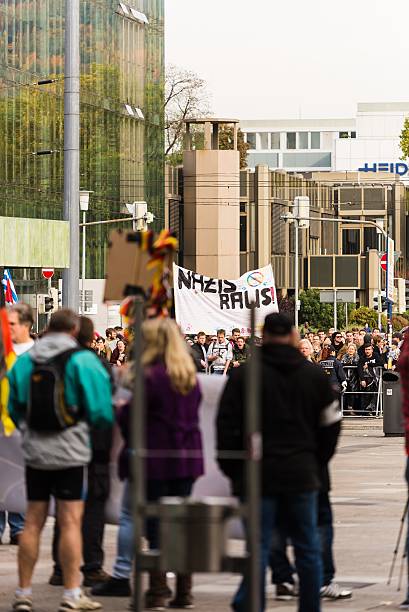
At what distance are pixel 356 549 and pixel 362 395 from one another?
2193 cm

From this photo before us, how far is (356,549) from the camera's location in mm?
13320

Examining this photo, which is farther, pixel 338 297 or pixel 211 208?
pixel 338 297

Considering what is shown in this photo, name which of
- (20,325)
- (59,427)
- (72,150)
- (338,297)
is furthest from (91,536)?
(338,297)

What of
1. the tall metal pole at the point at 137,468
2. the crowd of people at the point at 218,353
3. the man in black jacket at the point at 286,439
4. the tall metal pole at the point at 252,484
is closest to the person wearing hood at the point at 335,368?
the crowd of people at the point at 218,353

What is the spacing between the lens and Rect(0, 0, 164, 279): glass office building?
66.5 m

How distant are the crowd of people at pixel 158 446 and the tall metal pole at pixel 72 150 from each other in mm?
11464

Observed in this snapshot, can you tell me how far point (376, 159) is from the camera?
184 m

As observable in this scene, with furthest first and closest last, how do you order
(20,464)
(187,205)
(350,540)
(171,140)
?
(171,140)
(187,205)
(350,540)
(20,464)

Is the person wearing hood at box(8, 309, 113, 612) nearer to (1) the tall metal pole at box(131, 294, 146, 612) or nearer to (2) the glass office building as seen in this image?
(1) the tall metal pole at box(131, 294, 146, 612)

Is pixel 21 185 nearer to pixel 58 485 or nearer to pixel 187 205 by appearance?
pixel 187 205

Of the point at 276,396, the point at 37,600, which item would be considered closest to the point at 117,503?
the point at 37,600

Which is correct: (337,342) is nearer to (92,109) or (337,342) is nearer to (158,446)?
(158,446)

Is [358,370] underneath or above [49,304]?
underneath

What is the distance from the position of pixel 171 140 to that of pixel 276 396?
96.6m
